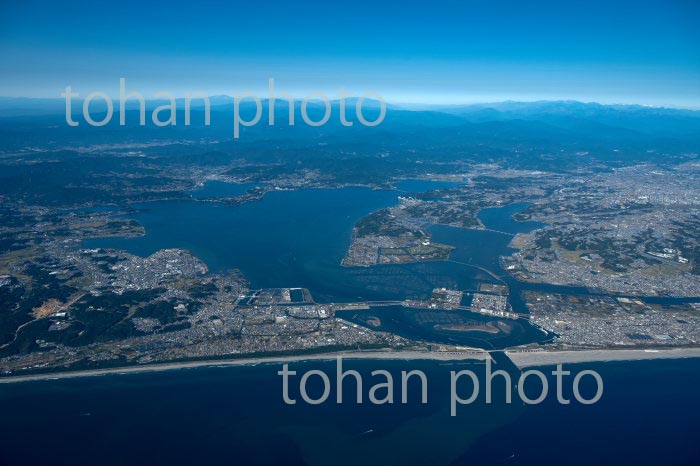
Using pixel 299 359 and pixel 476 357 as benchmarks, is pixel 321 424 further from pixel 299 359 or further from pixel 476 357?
pixel 476 357

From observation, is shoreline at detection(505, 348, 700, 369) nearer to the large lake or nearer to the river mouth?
the river mouth

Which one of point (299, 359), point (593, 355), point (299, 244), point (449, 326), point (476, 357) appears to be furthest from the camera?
point (299, 244)

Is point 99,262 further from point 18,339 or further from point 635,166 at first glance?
point 635,166

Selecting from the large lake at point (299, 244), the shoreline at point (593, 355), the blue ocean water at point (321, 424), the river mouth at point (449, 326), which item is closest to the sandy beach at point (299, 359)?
the blue ocean water at point (321, 424)

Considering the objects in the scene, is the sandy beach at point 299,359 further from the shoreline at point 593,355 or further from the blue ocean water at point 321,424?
the shoreline at point 593,355

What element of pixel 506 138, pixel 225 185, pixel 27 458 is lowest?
pixel 27 458

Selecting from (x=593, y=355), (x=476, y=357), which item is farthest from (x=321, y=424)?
(x=593, y=355)

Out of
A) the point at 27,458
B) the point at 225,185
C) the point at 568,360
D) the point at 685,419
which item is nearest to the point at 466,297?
the point at 568,360

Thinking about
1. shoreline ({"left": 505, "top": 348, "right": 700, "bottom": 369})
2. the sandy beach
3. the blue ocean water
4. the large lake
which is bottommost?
the blue ocean water

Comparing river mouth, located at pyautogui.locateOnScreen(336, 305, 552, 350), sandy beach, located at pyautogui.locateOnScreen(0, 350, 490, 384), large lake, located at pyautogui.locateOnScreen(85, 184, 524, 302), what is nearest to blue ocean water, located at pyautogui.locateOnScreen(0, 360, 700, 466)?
sandy beach, located at pyautogui.locateOnScreen(0, 350, 490, 384)

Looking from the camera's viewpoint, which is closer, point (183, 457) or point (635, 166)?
point (183, 457)

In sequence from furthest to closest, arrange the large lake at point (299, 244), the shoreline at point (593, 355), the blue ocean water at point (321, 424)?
the large lake at point (299, 244), the shoreline at point (593, 355), the blue ocean water at point (321, 424)
